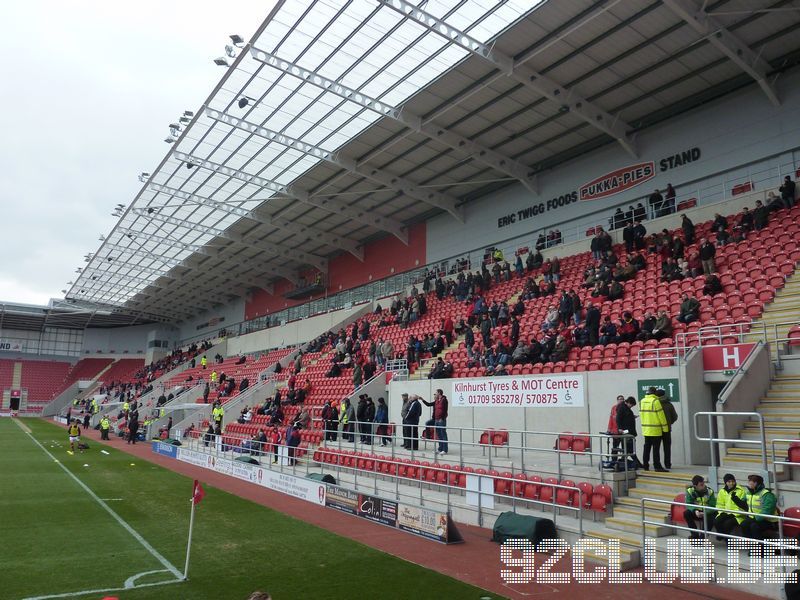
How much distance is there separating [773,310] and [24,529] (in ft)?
51.8

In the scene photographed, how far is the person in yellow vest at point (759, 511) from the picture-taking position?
711cm

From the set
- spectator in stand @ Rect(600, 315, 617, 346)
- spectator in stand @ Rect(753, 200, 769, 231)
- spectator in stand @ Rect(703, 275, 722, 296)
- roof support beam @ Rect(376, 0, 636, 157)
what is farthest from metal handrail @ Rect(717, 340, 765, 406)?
roof support beam @ Rect(376, 0, 636, 157)

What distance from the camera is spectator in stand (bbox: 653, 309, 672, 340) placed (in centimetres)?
1388

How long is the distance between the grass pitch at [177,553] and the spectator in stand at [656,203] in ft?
53.3

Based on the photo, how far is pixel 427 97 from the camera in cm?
2164

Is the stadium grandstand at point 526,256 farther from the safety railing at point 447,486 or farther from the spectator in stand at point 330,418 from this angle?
the spectator in stand at point 330,418

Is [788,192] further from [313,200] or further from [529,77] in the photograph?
[313,200]

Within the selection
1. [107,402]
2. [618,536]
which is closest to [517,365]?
[618,536]

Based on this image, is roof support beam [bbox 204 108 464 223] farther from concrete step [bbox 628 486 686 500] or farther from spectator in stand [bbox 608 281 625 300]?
concrete step [bbox 628 486 686 500]

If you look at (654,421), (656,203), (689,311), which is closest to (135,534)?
(654,421)

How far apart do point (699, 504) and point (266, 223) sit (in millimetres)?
31052

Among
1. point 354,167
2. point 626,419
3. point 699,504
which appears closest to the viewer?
point 699,504

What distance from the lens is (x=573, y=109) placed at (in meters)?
20.6

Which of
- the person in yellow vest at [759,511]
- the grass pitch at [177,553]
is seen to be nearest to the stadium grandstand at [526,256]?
the person in yellow vest at [759,511]
